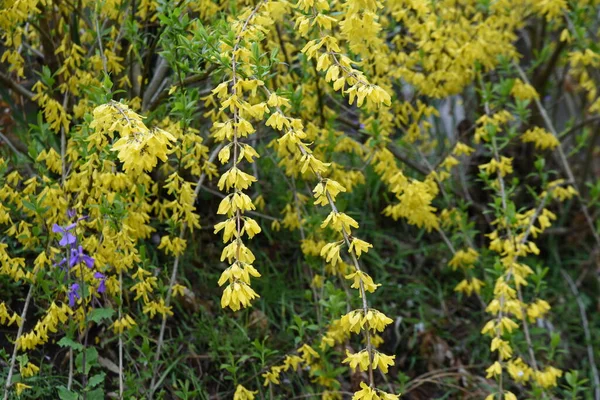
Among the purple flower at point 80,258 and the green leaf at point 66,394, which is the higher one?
the purple flower at point 80,258

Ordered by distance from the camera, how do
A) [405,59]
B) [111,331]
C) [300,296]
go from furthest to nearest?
[300,296] → [405,59] → [111,331]

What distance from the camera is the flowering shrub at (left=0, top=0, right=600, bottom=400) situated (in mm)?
2625

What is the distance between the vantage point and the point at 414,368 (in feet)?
14.0

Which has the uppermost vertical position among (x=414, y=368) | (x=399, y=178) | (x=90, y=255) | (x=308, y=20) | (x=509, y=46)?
(x=308, y=20)

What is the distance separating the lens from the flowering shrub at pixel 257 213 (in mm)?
2625

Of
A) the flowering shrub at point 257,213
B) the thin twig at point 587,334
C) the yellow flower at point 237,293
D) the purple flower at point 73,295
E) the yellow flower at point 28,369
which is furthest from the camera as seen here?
the thin twig at point 587,334

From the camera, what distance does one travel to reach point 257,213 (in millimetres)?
4059

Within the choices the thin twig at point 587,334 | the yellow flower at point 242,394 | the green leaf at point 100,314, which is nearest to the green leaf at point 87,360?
the green leaf at point 100,314

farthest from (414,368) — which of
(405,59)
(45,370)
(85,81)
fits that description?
(85,81)

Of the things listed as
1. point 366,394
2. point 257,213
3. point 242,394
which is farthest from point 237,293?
point 257,213

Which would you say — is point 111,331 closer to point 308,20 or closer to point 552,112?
point 308,20

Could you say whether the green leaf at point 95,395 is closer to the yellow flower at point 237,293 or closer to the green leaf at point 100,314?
the green leaf at point 100,314

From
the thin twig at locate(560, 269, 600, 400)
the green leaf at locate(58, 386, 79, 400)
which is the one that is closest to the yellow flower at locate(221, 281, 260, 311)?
the green leaf at locate(58, 386, 79, 400)

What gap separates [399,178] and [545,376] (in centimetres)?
105
